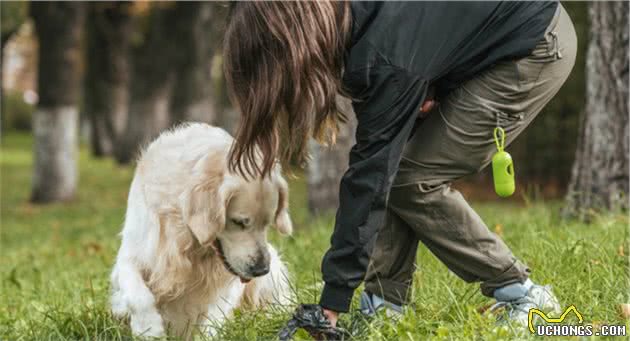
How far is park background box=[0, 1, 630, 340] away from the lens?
3656mm

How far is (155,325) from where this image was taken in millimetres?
3797

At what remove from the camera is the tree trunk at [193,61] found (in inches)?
639

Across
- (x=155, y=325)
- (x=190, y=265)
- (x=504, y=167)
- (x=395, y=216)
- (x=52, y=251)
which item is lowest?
(x=52, y=251)

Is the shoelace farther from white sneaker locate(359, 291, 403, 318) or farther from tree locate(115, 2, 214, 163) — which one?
tree locate(115, 2, 214, 163)

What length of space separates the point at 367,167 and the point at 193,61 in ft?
45.4

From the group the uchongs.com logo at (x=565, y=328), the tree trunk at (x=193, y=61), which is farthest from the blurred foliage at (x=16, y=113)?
the uchongs.com logo at (x=565, y=328)

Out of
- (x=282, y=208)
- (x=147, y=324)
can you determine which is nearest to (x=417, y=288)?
(x=282, y=208)

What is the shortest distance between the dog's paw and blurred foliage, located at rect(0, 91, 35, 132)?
38663mm

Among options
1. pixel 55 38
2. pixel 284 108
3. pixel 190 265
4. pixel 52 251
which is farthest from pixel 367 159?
pixel 55 38

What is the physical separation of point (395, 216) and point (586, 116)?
2.64m

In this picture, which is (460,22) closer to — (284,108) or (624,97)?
(284,108)

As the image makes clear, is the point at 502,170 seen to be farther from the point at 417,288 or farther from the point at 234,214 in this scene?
the point at 234,214

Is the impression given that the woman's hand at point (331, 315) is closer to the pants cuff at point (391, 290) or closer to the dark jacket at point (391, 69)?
the dark jacket at point (391, 69)

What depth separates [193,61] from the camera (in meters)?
16.5
